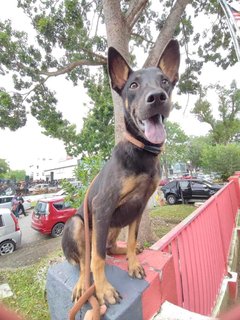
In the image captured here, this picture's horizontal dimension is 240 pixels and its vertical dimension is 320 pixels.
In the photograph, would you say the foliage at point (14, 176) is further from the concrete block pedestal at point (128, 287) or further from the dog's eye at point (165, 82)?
the dog's eye at point (165, 82)

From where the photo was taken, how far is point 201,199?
54.4 ft

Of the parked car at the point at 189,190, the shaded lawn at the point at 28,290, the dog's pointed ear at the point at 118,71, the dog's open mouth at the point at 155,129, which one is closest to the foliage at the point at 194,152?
the parked car at the point at 189,190

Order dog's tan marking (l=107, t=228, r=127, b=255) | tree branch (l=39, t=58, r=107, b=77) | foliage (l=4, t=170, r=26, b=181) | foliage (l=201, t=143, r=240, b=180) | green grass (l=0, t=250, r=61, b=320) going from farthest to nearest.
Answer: foliage (l=4, t=170, r=26, b=181) < foliage (l=201, t=143, r=240, b=180) < tree branch (l=39, t=58, r=107, b=77) < green grass (l=0, t=250, r=61, b=320) < dog's tan marking (l=107, t=228, r=127, b=255)

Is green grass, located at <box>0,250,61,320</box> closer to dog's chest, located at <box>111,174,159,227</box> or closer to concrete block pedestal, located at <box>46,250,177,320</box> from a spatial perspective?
concrete block pedestal, located at <box>46,250,177,320</box>

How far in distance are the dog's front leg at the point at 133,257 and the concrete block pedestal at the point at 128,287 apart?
0.03 m

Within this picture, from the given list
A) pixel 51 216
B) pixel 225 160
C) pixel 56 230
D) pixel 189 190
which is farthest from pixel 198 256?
pixel 225 160

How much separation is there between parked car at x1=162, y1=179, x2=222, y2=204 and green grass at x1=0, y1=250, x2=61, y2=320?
11788mm

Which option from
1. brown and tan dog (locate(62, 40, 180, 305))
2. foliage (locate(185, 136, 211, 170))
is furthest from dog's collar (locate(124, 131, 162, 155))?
foliage (locate(185, 136, 211, 170))

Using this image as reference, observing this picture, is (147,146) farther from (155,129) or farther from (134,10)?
(134,10)

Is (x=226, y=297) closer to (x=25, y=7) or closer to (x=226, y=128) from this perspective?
(x=25, y=7)

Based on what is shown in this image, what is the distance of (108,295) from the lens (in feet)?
4.50

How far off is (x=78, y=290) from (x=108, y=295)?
0.19 metres

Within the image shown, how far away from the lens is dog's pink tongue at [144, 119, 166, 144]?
53.3 inches

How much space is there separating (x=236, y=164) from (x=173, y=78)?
94.9ft
